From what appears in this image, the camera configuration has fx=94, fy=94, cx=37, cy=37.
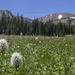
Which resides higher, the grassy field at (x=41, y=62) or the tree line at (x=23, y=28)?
the tree line at (x=23, y=28)

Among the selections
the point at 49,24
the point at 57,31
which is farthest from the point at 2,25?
the point at 57,31

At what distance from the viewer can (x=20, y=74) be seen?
269cm

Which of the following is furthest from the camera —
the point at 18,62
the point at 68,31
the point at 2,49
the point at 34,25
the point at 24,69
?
the point at 68,31

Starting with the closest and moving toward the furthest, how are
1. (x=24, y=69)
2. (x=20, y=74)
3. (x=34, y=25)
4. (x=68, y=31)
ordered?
(x=20, y=74), (x=24, y=69), (x=34, y=25), (x=68, y=31)

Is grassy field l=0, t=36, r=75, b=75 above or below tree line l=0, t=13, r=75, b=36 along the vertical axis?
below

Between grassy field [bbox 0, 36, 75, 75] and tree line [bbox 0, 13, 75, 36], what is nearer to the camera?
grassy field [bbox 0, 36, 75, 75]

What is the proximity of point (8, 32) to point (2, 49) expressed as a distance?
Result: 63285 mm

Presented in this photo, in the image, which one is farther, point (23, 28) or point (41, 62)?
point (23, 28)

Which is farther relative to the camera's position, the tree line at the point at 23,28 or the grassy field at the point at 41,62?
the tree line at the point at 23,28

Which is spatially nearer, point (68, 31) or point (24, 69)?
point (24, 69)

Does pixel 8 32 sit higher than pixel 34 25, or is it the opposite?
pixel 34 25

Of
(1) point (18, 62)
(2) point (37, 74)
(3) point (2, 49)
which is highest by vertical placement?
(3) point (2, 49)

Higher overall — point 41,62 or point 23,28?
point 23,28

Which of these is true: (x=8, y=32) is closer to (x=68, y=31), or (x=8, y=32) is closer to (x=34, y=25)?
(x=34, y=25)
